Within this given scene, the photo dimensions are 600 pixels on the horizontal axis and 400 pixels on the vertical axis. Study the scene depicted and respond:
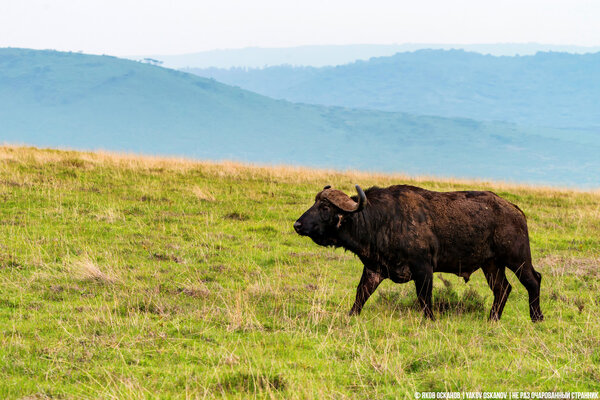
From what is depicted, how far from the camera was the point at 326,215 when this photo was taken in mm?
9711

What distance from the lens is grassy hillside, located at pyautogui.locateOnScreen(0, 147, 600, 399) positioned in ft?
22.0

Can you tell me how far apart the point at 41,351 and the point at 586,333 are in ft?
23.0

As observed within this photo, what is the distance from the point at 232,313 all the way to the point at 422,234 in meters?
3.08

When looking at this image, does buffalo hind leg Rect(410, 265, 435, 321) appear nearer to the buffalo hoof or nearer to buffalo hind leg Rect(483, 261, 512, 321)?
the buffalo hoof

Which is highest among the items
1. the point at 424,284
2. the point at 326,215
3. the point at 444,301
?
the point at 326,215

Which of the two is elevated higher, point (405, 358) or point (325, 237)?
point (325, 237)

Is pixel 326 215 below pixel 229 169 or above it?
above

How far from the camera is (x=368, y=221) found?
32.0ft

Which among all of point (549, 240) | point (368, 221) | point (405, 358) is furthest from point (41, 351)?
point (549, 240)

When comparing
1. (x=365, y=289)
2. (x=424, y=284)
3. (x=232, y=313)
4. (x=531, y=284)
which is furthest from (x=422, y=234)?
(x=232, y=313)

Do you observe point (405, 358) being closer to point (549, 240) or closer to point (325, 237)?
point (325, 237)

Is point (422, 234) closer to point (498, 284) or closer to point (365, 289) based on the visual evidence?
point (365, 289)

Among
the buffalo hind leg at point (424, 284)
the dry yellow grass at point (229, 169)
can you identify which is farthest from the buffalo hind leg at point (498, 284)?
the dry yellow grass at point (229, 169)

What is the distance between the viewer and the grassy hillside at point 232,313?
6.72 m
